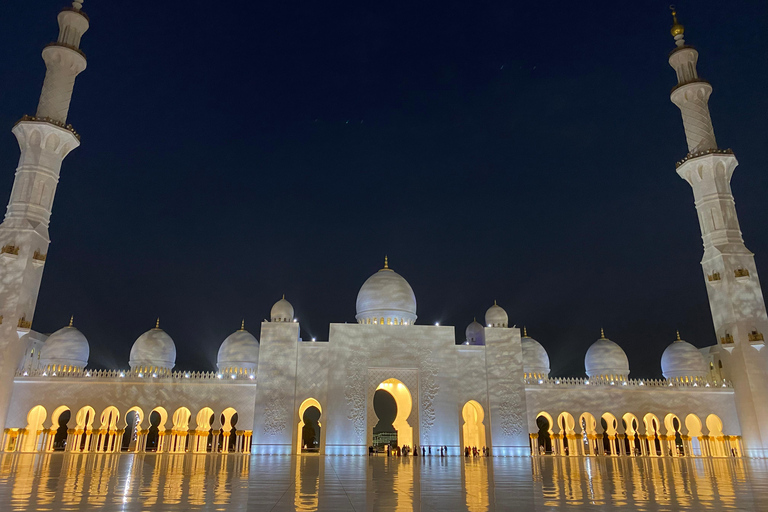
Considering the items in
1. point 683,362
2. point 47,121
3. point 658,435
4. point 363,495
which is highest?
point 47,121

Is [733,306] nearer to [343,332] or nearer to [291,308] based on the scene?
[343,332]

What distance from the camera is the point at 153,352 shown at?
25.9 m

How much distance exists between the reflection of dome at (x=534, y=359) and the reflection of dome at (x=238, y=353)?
1429 centimetres

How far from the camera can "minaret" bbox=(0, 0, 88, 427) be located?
2034 cm

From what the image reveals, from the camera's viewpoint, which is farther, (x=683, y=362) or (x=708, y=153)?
(x=683, y=362)

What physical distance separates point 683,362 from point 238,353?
896 inches

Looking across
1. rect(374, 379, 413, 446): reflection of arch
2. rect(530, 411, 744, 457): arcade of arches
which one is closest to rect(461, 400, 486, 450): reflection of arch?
rect(530, 411, 744, 457): arcade of arches

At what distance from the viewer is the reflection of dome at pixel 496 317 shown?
84.1 feet

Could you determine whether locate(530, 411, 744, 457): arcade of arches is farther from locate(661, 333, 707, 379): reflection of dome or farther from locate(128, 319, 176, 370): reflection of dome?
locate(128, 319, 176, 370): reflection of dome

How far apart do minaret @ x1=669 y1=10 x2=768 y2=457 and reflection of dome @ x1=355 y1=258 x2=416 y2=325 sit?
14.0 m

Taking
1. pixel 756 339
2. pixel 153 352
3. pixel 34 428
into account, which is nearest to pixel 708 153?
pixel 756 339

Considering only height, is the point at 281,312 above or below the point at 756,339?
above

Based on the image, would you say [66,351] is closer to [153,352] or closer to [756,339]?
[153,352]

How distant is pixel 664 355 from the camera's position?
2761 centimetres
